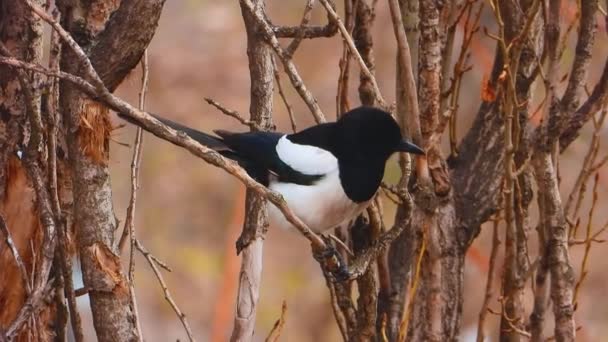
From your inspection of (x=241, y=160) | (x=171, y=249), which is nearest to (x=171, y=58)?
(x=171, y=249)

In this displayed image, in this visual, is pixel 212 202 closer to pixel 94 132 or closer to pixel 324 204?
pixel 324 204

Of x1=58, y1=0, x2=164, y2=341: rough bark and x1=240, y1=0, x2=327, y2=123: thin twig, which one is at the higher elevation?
x1=240, y1=0, x2=327, y2=123: thin twig

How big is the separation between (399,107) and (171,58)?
423cm

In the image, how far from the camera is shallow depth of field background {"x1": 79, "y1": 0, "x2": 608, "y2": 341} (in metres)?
6.11

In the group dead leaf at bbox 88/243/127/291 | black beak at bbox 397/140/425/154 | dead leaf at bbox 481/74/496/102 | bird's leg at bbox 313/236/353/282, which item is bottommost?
dead leaf at bbox 88/243/127/291

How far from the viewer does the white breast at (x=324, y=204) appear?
2.62 metres

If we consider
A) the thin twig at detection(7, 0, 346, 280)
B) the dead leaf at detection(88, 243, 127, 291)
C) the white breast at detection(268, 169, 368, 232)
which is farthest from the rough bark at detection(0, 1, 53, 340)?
the white breast at detection(268, 169, 368, 232)

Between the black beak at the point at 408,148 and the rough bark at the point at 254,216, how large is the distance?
329 mm

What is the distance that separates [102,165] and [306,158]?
27.5 inches

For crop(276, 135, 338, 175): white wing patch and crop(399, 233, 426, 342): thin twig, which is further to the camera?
crop(276, 135, 338, 175): white wing patch

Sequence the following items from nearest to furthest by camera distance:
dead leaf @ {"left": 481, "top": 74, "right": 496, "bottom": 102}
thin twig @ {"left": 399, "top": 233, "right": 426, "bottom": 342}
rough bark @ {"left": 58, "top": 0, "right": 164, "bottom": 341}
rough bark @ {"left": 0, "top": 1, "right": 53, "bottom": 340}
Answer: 1. rough bark @ {"left": 58, "top": 0, "right": 164, "bottom": 341}
2. rough bark @ {"left": 0, "top": 1, "right": 53, "bottom": 340}
3. thin twig @ {"left": 399, "top": 233, "right": 426, "bottom": 342}
4. dead leaf @ {"left": 481, "top": 74, "right": 496, "bottom": 102}

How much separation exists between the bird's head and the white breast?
73 mm

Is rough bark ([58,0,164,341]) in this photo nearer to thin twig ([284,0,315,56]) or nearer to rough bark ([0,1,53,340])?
rough bark ([0,1,53,340])

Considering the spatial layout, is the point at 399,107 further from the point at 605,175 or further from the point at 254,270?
the point at 605,175
